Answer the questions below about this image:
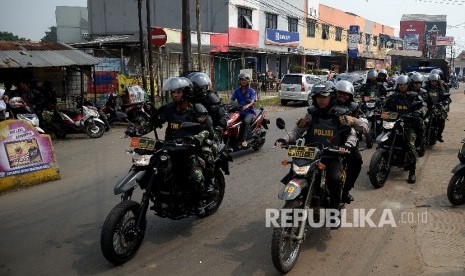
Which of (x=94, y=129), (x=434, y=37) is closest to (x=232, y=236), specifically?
(x=94, y=129)

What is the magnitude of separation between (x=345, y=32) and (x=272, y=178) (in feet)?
146

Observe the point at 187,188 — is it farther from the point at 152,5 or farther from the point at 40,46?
the point at 152,5

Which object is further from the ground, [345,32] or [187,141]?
[345,32]

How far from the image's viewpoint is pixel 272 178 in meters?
7.55

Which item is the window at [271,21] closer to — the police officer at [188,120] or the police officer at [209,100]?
the police officer at [209,100]

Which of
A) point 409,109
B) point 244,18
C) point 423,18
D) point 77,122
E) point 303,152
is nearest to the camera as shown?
point 303,152

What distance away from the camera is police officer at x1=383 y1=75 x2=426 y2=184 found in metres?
7.38

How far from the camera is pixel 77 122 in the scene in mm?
12117

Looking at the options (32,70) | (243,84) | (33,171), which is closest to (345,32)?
(32,70)

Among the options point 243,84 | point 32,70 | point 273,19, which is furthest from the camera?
point 273,19

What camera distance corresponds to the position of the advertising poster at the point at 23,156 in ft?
23.1

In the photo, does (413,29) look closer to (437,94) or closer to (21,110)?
(437,94)

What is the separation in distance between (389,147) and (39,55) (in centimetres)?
1019

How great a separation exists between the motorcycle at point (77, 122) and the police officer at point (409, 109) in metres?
7.88
